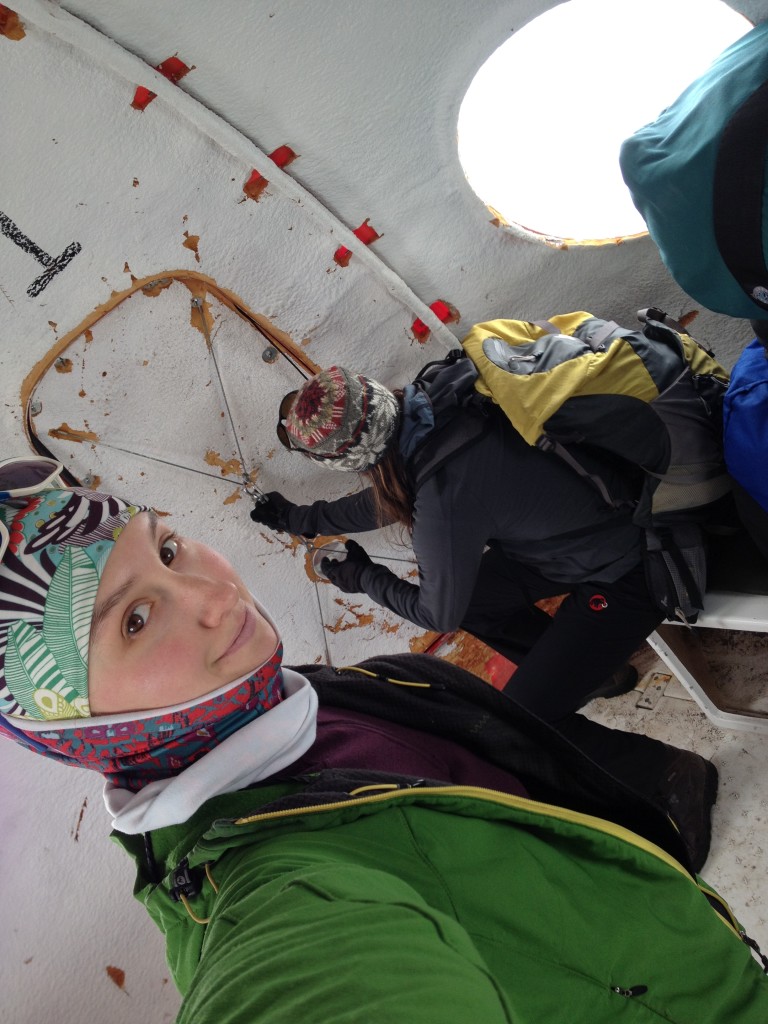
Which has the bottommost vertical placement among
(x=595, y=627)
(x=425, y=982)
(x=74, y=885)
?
(x=595, y=627)

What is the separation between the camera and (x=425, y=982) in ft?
1.79

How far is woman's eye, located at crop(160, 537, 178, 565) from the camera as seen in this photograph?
1.12 metres

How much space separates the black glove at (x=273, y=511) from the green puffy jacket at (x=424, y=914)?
1222 mm

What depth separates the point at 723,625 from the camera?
1657 mm

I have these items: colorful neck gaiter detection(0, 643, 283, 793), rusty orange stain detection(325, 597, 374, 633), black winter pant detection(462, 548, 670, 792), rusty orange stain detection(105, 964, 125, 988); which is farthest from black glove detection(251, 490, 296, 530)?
rusty orange stain detection(105, 964, 125, 988)

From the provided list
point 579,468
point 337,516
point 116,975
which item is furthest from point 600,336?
point 116,975

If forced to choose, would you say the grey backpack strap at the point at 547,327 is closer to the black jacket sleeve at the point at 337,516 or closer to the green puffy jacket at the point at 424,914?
the black jacket sleeve at the point at 337,516

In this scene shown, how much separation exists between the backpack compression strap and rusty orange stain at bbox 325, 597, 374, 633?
1.60 meters

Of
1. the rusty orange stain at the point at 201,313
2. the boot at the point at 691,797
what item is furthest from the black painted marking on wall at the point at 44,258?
the boot at the point at 691,797

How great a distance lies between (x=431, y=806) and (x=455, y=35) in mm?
1639

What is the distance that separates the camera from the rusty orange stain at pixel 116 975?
5.27ft

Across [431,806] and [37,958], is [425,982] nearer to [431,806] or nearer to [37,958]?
[431,806]

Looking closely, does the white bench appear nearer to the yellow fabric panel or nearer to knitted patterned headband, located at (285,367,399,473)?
the yellow fabric panel

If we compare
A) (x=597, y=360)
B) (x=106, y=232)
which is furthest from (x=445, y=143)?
(x=106, y=232)
